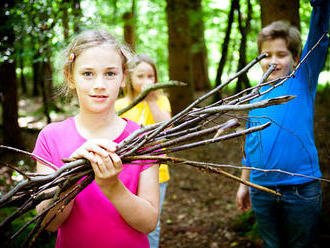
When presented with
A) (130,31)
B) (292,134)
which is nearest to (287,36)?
(292,134)

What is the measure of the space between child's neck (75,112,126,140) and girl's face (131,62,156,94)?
5.65 feet

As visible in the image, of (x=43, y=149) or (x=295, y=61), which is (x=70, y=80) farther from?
(x=295, y=61)

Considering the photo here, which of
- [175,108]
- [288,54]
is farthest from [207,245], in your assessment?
[175,108]

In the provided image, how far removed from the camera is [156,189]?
165 cm

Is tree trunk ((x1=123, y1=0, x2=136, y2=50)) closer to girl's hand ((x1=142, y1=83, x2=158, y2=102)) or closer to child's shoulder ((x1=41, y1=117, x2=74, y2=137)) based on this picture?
girl's hand ((x1=142, y1=83, x2=158, y2=102))

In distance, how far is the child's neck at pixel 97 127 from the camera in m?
1.70

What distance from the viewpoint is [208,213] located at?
4957 mm

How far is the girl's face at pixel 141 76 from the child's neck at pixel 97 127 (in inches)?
67.8

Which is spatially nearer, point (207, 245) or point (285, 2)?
point (285, 2)

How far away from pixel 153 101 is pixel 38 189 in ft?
6.72

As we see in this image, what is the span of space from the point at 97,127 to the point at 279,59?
63.3 inches

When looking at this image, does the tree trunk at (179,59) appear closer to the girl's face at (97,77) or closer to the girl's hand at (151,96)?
the girl's hand at (151,96)

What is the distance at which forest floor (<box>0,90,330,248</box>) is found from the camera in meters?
3.69

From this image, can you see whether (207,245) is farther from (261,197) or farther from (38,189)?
(38,189)
